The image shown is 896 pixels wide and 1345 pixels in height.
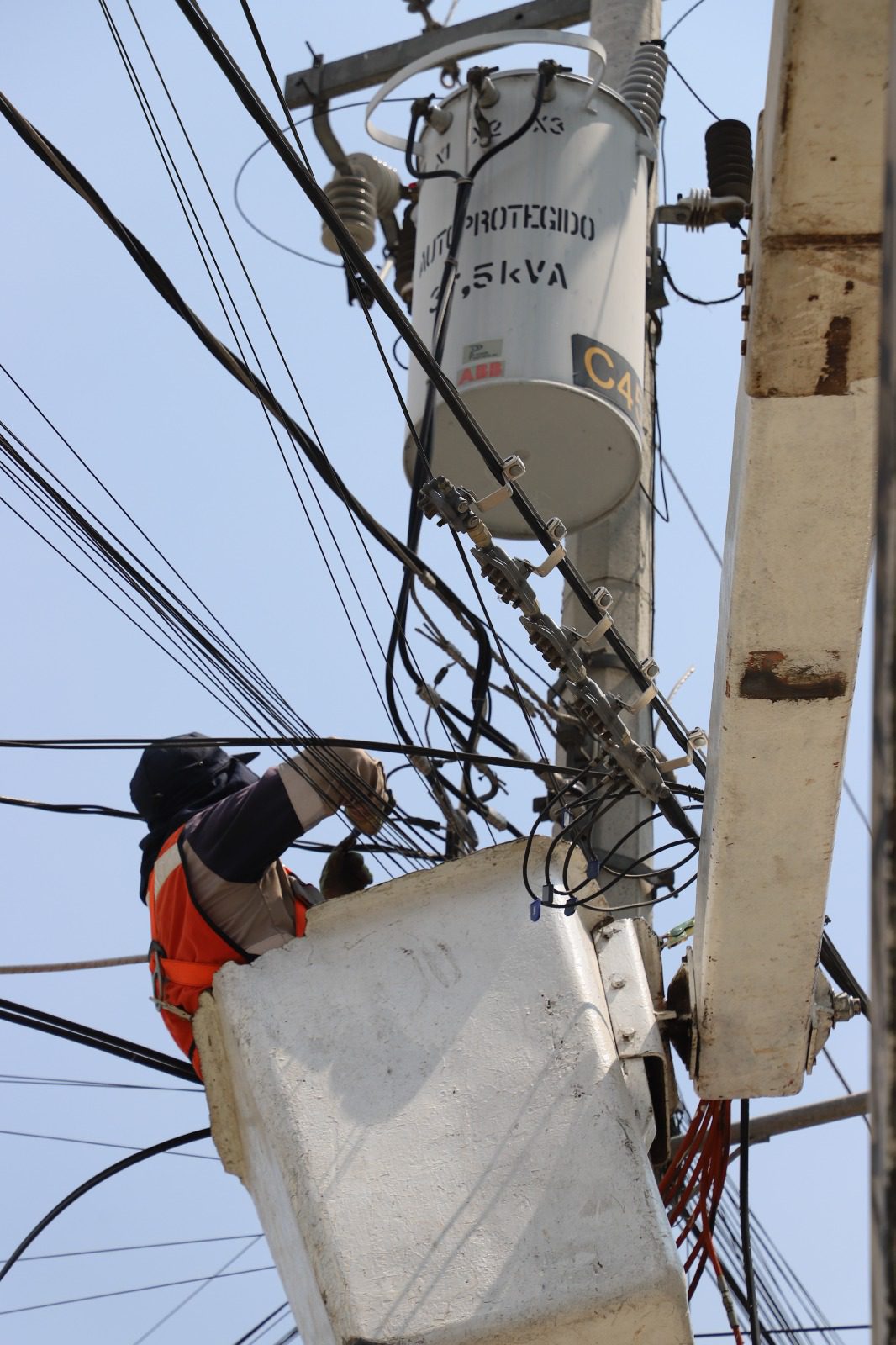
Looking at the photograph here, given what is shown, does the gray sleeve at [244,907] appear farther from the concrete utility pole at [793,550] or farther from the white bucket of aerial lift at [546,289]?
the white bucket of aerial lift at [546,289]

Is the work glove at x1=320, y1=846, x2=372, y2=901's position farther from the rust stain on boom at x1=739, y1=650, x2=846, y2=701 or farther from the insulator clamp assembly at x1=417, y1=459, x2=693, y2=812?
the rust stain on boom at x1=739, y1=650, x2=846, y2=701

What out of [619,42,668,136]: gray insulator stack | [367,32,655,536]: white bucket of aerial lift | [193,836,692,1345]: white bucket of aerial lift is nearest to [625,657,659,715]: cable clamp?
[193,836,692,1345]: white bucket of aerial lift

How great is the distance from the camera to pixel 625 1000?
13.5 feet

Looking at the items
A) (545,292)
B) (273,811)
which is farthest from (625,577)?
(273,811)

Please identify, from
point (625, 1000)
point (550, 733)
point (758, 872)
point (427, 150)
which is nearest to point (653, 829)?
point (550, 733)

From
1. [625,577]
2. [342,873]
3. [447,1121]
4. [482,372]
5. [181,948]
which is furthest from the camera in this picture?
[625,577]

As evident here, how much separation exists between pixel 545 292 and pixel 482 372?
1.36 ft

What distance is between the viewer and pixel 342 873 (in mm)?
5078

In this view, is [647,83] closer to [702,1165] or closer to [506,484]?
[506,484]

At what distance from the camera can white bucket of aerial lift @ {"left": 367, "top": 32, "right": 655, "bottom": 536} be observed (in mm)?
6000

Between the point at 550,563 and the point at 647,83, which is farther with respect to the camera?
the point at 647,83

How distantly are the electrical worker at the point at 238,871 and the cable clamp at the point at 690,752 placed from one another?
0.78 m

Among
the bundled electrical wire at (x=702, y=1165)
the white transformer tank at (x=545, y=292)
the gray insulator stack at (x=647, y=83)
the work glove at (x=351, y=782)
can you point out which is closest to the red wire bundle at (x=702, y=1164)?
the bundled electrical wire at (x=702, y=1165)

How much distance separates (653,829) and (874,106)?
3689mm
